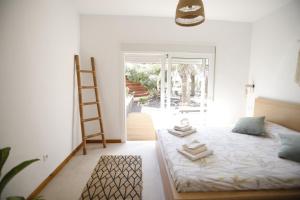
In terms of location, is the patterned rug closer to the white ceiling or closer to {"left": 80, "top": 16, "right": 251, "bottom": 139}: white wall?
{"left": 80, "top": 16, "right": 251, "bottom": 139}: white wall

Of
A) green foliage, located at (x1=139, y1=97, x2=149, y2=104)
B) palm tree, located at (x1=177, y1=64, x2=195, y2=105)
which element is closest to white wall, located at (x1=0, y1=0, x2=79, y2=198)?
palm tree, located at (x1=177, y1=64, x2=195, y2=105)

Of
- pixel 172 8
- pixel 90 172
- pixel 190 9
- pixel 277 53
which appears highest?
pixel 172 8

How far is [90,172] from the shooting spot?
2572mm

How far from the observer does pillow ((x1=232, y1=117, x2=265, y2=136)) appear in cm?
269

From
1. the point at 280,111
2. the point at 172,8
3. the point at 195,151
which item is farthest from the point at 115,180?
the point at 172,8

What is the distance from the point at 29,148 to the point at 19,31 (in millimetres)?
1259

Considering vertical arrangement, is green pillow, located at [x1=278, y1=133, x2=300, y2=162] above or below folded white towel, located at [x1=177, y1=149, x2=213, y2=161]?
above

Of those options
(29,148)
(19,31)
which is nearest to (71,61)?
(19,31)

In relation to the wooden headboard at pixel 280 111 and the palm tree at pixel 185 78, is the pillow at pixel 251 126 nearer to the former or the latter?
the wooden headboard at pixel 280 111

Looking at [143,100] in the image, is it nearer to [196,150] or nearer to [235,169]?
[196,150]

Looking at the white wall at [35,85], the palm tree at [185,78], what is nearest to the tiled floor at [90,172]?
the white wall at [35,85]

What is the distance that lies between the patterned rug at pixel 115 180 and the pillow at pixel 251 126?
5.69 ft

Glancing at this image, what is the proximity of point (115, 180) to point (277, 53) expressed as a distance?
11.1 ft

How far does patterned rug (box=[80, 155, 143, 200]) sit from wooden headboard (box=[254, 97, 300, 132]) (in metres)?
2.41
